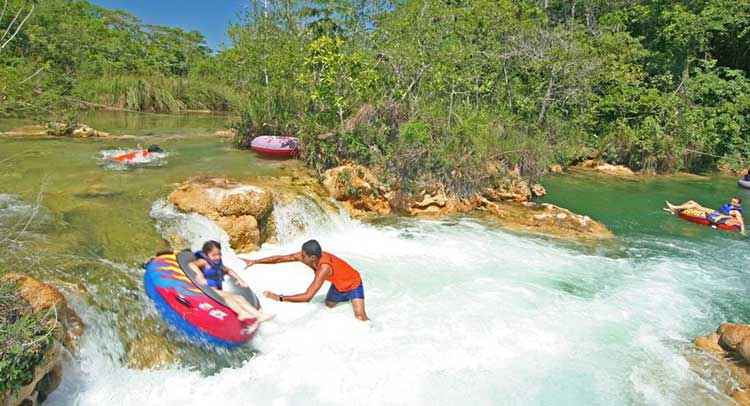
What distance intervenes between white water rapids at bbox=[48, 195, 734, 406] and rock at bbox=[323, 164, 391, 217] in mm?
1478

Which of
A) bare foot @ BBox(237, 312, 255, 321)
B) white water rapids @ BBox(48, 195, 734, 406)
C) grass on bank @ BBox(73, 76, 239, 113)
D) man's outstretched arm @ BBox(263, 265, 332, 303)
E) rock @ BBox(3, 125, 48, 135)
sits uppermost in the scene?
grass on bank @ BBox(73, 76, 239, 113)

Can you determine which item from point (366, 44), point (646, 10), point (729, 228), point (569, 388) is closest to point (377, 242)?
point (569, 388)

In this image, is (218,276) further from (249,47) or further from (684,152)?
(684,152)

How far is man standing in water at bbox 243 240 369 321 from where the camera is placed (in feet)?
16.8

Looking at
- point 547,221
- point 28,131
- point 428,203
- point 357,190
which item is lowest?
point 547,221

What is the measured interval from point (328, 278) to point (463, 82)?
363 inches

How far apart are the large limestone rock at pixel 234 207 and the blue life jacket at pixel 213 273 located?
1.91m

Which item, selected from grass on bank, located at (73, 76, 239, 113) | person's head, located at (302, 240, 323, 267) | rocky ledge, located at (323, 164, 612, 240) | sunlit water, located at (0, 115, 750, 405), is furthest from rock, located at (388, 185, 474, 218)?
grass on bank, located at (73, 76, 239, 113)

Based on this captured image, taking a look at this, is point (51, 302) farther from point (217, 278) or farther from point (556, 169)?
point (556, 169)

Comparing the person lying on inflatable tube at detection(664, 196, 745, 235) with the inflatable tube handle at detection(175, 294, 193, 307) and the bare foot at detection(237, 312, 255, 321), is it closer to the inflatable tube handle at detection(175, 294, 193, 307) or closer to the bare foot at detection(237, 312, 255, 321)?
the bare foot at detection(237, 312, 255, 321)

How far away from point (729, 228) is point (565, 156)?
5765 mm

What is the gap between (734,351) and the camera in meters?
4.82

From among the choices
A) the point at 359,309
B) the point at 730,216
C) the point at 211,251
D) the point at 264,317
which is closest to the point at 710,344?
the point at 359,309

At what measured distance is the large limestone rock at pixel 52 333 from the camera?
3.32 metres
